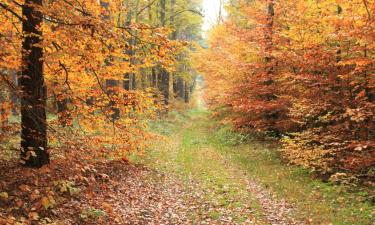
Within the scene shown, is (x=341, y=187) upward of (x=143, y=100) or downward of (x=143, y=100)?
downward

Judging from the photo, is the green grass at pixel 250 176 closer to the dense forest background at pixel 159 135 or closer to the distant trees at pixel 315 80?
the dense forest background at pixel 159 135

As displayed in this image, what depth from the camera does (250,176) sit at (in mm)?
12812

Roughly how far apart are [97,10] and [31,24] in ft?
7.65

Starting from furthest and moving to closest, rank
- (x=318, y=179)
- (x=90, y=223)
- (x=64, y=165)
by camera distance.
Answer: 1. (x=318, y=179)
2. (x=64, y=165)
3. (x=90, y=223)

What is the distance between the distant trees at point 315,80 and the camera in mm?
9633

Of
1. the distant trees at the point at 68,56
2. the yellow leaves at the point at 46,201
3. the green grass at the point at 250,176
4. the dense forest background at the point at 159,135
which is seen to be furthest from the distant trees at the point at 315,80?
the yellow leaves at the point at 46,201

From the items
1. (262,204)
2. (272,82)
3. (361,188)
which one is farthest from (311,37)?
(262,204)

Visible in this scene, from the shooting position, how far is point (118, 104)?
9.58m

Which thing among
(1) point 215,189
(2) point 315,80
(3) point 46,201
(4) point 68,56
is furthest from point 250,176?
(3) point 46,201

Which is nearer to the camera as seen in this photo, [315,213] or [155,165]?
[315,213]

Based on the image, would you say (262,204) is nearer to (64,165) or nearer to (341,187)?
(341,187)

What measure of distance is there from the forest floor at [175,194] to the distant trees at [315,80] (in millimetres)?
1182

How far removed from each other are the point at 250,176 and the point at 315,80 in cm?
437

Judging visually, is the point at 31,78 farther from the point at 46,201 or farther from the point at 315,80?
the point at 315,80
